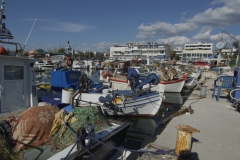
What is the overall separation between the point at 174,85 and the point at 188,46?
109 m

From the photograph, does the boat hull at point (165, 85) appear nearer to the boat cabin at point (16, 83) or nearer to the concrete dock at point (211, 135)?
the concrete dock at point (211, 135)

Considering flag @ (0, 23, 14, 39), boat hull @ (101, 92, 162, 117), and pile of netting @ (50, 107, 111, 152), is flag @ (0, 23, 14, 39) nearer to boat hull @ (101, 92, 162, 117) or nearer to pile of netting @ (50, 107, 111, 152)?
pile of netting @ (50, 107, 111, 152)

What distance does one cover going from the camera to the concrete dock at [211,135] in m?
4.69

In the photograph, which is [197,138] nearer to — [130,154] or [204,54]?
[130,154]

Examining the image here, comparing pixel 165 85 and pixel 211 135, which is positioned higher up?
pixel 165 85

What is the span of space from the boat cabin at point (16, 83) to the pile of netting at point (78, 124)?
2.68 meters

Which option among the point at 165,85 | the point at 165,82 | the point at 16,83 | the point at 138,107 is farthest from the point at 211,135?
the point at 165,85

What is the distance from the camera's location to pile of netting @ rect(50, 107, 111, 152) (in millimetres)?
4251

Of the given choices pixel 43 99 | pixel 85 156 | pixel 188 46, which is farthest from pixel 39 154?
pixel 188 46

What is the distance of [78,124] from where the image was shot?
4.46m

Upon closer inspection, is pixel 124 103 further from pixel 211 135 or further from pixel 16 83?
pixel 16 83

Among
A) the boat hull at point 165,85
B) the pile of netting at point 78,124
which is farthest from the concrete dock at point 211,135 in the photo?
the boat hull at point 165,85

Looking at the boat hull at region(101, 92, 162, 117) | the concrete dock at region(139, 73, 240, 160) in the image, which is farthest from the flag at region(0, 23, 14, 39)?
the concrete dock at region(139, 73, 240, 160)

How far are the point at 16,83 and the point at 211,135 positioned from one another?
21.9 feet
